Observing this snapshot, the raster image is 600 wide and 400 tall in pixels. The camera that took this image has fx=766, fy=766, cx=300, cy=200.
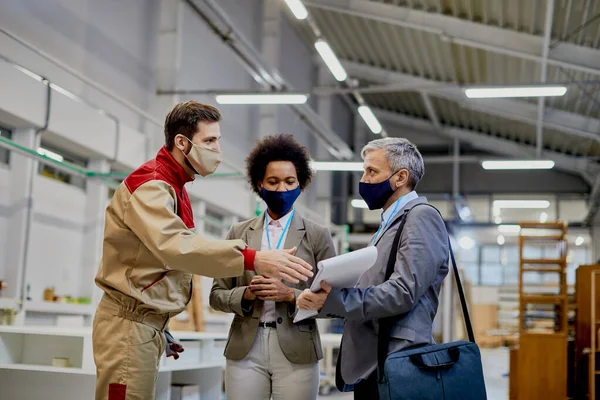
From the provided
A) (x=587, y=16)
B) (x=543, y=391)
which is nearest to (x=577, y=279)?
(x=543, y=391)

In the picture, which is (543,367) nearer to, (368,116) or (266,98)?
(266,98)

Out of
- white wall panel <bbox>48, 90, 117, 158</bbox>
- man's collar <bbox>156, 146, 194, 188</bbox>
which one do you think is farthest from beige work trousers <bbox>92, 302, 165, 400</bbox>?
white wall panel <bbox>48, 90, 117, 158</bbox>

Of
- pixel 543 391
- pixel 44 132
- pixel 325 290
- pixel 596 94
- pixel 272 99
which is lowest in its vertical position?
pixel 543 391

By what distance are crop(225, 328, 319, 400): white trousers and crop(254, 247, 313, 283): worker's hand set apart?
567 mm

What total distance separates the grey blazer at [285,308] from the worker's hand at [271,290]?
0.06 metres

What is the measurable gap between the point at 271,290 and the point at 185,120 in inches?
28.6

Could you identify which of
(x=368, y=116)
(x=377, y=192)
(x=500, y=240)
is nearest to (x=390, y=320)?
(x=377, y=192)

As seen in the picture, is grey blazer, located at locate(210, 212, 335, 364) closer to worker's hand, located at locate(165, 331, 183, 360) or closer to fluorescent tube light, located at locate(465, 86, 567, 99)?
worker's hand, located at locate(165, 331, 183, 360)

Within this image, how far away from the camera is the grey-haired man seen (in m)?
2.50

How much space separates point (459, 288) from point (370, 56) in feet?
49.1

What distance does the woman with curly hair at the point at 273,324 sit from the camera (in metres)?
2.97

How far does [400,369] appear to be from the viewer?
8.17 ft

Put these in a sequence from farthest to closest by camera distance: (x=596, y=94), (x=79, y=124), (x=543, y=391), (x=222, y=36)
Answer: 1. (x=596, y=94)
2. (x=222, y=36)
3. (x=543, y=391)
4. (x=79, y=124)

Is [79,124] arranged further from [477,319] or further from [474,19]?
[477,319]
